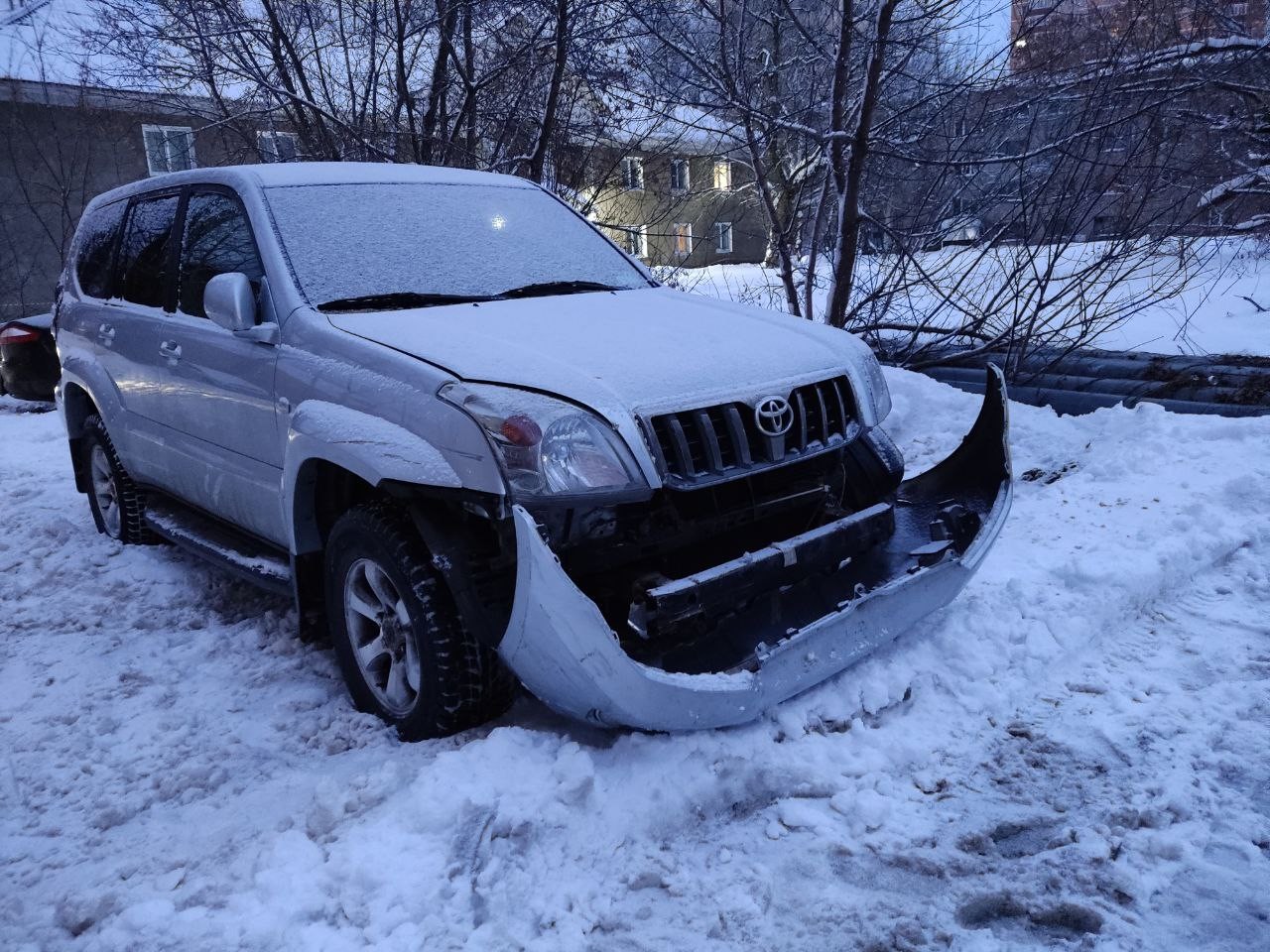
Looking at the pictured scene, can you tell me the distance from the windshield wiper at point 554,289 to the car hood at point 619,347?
Answer: 102 millimetres

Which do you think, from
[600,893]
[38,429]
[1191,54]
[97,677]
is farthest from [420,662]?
[1191,54]

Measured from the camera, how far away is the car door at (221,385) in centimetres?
358

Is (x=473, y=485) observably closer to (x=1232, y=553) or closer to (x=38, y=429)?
(x=1232, y=553)

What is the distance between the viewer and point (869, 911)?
230cm

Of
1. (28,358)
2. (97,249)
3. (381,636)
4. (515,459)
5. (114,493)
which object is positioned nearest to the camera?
(515,459)

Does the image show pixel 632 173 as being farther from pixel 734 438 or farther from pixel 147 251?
pixel 734 438

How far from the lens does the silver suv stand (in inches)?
105

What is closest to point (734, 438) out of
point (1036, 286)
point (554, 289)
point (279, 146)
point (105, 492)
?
point (554, 289)

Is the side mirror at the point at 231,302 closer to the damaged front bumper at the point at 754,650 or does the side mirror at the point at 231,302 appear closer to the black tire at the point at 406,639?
Result: the black tire at the point at 406,639

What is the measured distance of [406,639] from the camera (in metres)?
3.04

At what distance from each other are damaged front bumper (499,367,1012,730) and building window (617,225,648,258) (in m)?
6.60

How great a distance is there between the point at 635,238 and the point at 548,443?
788cm

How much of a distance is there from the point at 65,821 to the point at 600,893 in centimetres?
169

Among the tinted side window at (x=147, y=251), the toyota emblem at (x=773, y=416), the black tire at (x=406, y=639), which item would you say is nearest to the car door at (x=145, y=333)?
the tinted side window at (x=147, y=251)
